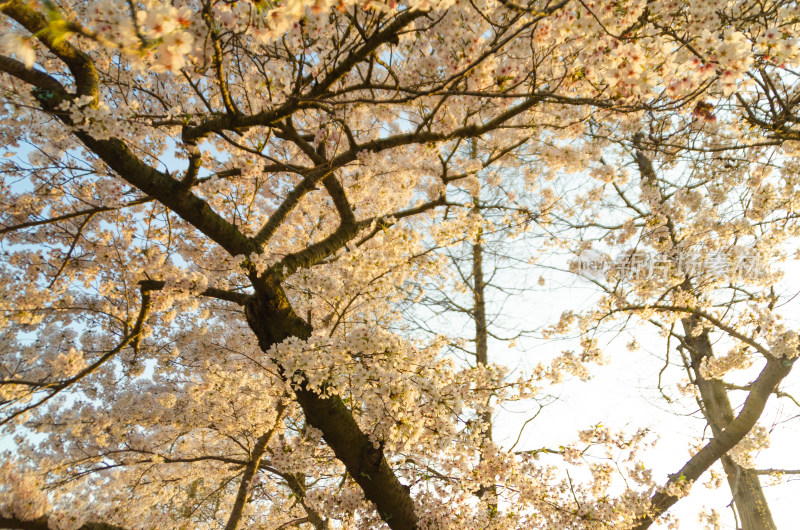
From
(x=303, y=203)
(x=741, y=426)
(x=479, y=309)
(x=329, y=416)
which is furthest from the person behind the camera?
(x=479, y=309)

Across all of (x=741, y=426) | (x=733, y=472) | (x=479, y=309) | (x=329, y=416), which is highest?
(x=479, y=309)

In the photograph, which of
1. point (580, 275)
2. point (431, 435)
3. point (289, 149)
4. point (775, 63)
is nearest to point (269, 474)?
point (431, 435)

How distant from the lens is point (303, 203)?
5.97 m

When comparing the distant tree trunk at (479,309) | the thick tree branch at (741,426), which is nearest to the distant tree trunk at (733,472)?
the thick tree branch at (741,426)

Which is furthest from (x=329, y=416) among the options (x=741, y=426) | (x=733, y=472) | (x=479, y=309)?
(x=733, y=472)

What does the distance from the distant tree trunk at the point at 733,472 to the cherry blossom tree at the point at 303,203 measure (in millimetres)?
1482

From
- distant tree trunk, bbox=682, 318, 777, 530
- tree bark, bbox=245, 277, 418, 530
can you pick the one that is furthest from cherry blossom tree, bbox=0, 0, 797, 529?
distant tree trunk, bbox=682, 318, 777, 530

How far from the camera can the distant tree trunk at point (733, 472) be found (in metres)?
6.27

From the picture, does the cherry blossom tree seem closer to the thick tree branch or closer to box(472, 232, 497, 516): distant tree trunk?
the thick tree branch

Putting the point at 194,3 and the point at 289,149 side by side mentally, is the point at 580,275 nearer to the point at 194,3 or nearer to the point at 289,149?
the point at 289,149

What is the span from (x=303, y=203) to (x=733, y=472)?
8.75 m

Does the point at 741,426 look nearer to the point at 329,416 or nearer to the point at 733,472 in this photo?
the point at 733,472

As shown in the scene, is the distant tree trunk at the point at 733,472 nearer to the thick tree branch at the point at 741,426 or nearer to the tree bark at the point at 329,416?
the thick tree branch at the point at 741,426

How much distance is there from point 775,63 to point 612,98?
97 cm
